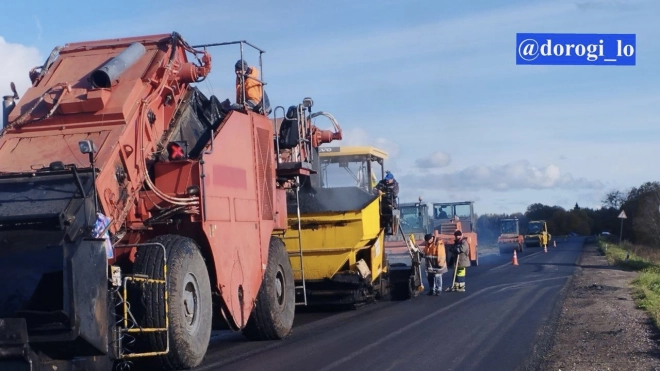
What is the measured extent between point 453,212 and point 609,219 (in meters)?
73.2

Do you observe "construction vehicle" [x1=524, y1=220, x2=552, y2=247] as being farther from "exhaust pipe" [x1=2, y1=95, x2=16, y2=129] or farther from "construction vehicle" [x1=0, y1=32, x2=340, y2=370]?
"exhaust pipe" [x1=2, y1=95, x2=16, y2=129]

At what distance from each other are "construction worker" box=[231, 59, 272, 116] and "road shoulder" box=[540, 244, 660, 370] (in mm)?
4922

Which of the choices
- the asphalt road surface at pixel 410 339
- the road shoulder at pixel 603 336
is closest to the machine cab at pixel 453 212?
the road shoulder at pixel 603 336

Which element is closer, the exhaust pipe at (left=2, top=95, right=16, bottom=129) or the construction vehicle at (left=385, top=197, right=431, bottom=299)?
the exhaust pipe at (left=2, top=95, right=16, bottom=129)

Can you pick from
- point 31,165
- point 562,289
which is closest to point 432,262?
point 562,289

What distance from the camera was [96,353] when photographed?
7.49 meters

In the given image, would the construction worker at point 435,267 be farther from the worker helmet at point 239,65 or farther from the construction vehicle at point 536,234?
the construction vehicle at point 536,234

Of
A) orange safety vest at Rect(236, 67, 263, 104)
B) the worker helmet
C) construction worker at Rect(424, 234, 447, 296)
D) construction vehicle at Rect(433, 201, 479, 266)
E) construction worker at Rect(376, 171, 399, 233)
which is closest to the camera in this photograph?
the worker helmet

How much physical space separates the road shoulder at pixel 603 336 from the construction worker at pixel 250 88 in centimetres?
492

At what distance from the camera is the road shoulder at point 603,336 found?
30.5ft

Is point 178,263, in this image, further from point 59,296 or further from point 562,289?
point 562,289

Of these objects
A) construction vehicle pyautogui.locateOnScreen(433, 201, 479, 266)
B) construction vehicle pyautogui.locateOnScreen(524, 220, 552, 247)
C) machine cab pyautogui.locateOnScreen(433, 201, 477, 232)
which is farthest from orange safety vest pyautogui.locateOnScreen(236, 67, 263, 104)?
construction vehicle pyautogui.locateOnScreen(524, 220, 552, 247)

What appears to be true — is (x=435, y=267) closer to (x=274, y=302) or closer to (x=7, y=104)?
(x=274, y=302)

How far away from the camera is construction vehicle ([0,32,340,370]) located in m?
7.20
